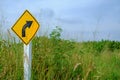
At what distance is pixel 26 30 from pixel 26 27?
0.20ft

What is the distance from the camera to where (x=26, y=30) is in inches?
332

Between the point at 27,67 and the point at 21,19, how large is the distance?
3.20ft

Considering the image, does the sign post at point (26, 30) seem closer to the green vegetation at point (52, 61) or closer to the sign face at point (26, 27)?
the sign face at point (26, 27)

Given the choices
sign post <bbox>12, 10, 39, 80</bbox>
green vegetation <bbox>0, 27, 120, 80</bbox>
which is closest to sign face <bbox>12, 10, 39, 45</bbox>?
sign post <bbox>12, 10, 39, 80</bbox>

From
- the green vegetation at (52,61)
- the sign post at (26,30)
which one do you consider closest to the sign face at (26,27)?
the sign post at (26,30)

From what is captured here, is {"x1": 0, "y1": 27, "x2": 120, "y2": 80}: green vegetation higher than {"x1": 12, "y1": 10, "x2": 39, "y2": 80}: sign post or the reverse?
the reverse

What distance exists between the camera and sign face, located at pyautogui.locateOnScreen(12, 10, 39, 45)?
838 cm

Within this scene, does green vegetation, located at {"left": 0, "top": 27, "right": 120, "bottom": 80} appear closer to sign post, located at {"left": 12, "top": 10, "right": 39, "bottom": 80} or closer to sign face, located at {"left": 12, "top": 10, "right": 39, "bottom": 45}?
sign post, located at {"left": 12, "top": 10, "right": 39, "bottom": 80}

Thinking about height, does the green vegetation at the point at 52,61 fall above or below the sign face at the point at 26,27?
below

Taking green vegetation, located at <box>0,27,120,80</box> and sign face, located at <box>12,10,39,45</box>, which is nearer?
sign face, located at <box>12,10,39,45</box>

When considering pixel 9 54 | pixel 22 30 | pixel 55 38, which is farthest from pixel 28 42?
pixel 55 38

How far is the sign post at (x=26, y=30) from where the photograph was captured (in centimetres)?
834

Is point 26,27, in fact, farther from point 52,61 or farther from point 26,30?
point 52,61

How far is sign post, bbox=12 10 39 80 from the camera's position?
328 inches
